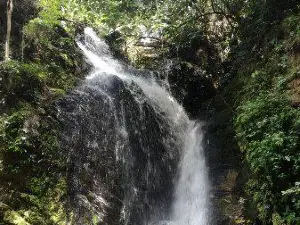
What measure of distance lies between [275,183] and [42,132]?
4866 millimetres

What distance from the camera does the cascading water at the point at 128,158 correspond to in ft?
24.9

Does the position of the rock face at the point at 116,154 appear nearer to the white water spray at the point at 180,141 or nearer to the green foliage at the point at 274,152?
the white water spray at the point at 180,141

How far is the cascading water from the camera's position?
7.58 meters

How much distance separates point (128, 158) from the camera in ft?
28.7

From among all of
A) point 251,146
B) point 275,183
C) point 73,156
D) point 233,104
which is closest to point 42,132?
point 73,156

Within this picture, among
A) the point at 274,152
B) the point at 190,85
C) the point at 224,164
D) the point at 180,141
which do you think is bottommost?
the point at 274,152

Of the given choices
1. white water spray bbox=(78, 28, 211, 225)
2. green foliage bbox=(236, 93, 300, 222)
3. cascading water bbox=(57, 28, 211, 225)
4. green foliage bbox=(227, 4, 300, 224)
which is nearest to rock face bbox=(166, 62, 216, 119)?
white water spray bbox=(78, 28, 211, 225)

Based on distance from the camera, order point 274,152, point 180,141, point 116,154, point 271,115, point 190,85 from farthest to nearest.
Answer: point 190,85
point 180,141
point 116,154
point 271,115
point 274,152

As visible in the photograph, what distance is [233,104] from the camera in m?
10.0

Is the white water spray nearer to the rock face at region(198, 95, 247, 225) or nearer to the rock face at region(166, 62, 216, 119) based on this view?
the rock face at region(198, 95, 247, 225)

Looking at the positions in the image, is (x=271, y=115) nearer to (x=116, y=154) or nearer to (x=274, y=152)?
(x=274, y=152)

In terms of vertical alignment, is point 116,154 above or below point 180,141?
below

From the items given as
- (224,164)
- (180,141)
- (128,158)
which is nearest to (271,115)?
(224,164)

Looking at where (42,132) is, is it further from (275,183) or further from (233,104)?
(233,104)
